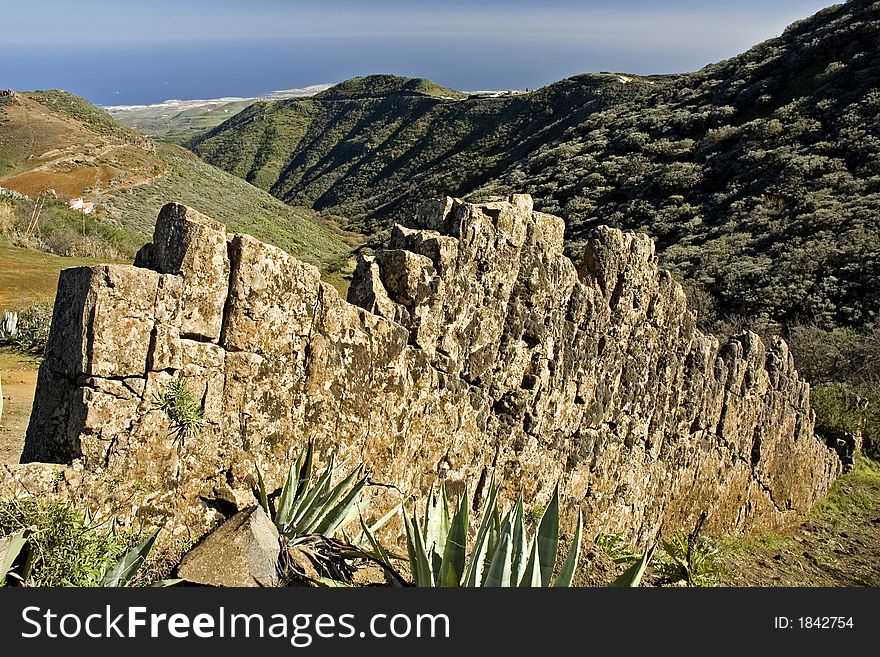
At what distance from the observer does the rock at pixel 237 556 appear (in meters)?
4.50

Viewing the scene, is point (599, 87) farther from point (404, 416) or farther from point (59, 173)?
point (404, 416)

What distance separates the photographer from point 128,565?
4312 millimetres

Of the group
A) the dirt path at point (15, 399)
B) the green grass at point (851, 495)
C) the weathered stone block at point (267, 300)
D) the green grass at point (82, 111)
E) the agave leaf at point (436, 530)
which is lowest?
the green grass at point (851, 495)

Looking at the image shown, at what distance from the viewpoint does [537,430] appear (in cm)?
715

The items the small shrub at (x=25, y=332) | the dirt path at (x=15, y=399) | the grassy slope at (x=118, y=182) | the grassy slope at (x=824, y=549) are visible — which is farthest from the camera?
the grassy slope at (x=118, y=182)

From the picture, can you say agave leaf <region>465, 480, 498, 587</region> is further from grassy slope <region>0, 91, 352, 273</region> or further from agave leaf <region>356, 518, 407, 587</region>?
grassy slope <region>0, 91, 352, 273</region>

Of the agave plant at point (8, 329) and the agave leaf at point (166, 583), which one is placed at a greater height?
the agave plant at point (8, 329)

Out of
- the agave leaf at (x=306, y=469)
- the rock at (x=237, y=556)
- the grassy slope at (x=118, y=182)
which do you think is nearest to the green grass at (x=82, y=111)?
the grassy slope at (x=118, y=182)

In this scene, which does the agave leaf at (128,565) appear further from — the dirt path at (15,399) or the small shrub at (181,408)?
the dirt path at (15,399)

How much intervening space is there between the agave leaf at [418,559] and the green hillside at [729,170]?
56.6 ft

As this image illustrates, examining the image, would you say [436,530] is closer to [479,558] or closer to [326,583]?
[479,558]

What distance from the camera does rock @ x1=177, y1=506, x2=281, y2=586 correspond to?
14.8 ft

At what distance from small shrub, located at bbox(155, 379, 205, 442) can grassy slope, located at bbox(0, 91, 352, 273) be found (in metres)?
24.1

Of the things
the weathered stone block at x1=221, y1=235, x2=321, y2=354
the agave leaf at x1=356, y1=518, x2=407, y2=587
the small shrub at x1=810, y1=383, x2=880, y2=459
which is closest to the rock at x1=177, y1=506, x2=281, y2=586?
the agave leaf at x1=356, y1=518, x2=407, y2=587
